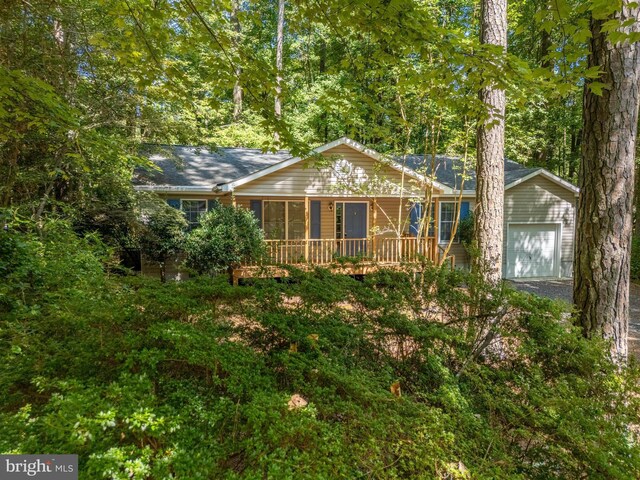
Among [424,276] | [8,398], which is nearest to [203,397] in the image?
[8,398]

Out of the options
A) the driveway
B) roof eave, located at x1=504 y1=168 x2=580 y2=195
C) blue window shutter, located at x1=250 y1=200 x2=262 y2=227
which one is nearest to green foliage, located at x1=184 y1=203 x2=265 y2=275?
blue window shutter, located at x1=250 y1=200 x2=262 y2=227

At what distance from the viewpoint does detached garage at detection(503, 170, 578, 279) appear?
12.6 meters

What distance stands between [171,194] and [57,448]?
10072 millimetres

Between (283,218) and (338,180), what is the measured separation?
2.44 metres

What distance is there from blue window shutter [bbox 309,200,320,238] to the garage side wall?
6824 mm

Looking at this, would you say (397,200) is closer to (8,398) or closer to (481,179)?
(481,179)

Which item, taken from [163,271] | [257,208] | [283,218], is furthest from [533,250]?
[163,271]

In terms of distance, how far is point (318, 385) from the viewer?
1920mm

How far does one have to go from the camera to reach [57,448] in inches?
50.6

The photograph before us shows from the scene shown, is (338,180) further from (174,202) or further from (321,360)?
(321,360)

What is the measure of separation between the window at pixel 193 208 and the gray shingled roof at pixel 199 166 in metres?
0.68

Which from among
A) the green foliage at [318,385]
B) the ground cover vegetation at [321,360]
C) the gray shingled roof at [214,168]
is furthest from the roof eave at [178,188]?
the green foliage at [318,385]

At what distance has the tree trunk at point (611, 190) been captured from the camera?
2.75 metres

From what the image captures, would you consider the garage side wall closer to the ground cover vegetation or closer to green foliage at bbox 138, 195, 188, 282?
the ground cover vegetation
